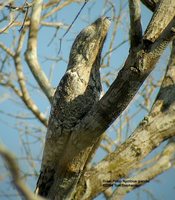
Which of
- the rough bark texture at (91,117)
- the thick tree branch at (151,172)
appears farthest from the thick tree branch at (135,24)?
the thick tree branch at (151,172)

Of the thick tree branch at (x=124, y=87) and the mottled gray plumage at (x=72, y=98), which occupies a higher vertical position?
the mottled gray plumage at (x=72, y=98)

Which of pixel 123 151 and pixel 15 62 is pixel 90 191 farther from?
pixel 15 62

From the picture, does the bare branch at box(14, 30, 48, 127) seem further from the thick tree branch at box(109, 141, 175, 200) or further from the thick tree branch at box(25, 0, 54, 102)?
the thick tree branch at box(109, 141, 175, 200)

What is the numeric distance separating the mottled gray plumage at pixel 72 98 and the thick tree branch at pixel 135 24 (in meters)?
0.72

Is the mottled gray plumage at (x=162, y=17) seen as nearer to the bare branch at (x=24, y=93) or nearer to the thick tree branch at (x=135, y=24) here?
the thick tree branch at (x=135, y=24)

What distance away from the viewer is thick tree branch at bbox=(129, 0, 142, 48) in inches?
58.2

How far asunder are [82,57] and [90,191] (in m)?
1.01

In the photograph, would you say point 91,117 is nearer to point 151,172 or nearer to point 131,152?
point 131,152

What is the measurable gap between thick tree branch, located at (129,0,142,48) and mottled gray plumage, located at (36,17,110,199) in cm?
72

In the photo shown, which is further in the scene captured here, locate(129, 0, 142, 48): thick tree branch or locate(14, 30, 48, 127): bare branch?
locate(14, 30, 48, 127): bare branch

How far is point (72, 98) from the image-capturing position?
221 cm

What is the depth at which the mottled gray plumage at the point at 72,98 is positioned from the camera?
208 centimetres

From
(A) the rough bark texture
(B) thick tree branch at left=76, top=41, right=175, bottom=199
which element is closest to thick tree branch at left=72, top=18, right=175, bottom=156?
(A) the rough bark texture

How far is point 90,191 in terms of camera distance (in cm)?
184
